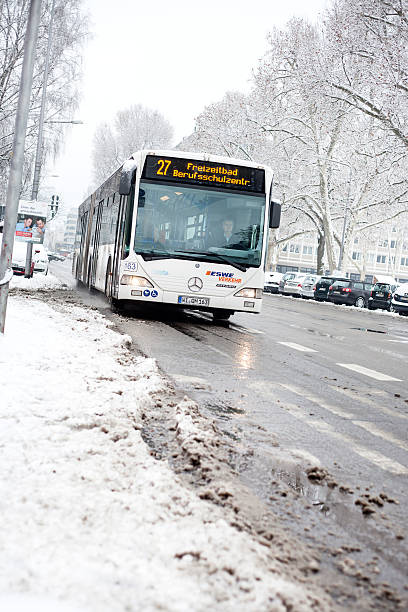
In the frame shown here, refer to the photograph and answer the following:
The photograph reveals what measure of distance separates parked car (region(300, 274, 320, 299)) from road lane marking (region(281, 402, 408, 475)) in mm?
39421

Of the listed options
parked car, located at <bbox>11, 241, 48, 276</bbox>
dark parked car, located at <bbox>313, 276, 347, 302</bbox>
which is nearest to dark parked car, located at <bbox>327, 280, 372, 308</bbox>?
dark parked car, located at <bbox>313, 276, 347, 302</bbox>

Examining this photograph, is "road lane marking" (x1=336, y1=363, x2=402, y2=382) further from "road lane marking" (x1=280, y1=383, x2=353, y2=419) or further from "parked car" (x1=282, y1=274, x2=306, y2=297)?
"parked car" (x1=282, y1=274, x2=306, y2=297)

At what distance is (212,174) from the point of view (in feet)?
43.3

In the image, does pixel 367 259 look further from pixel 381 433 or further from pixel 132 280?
pixel 381 433

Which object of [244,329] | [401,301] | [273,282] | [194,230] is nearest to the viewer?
[194,230]

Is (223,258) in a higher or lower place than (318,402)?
higher

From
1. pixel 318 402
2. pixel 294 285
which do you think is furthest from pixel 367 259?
pixel 318 402

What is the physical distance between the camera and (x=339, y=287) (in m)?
39.7

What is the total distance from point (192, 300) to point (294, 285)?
3489cm

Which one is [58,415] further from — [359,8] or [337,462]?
[359,8]

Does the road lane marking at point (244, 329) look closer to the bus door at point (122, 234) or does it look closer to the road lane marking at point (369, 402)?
the bus door at point (122, 234)

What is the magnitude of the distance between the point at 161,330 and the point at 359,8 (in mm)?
21284

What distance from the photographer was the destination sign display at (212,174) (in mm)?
13117

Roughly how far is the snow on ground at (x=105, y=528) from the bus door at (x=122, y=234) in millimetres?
8182
